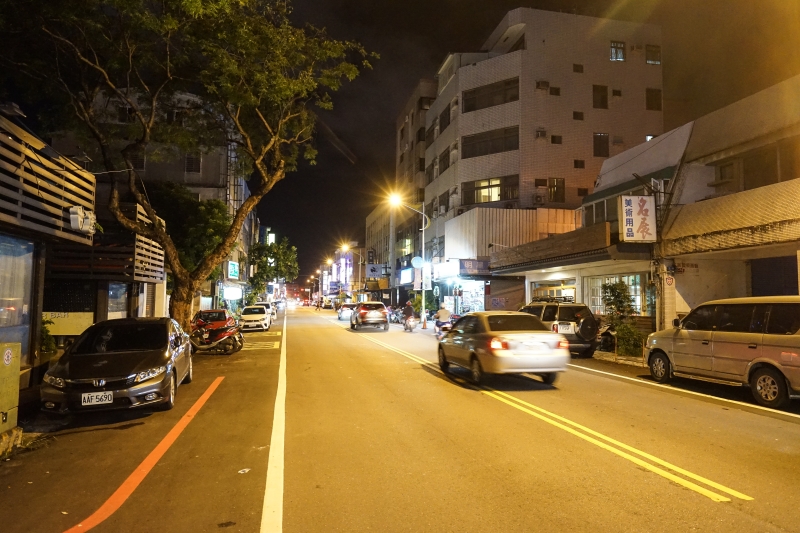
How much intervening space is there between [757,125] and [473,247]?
18.7 metres

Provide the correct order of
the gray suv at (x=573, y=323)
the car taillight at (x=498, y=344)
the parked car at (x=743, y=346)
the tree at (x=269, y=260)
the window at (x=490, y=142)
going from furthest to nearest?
the tree at (x=269, y=260) < the window at (x=490, y=142) < the gray suv at (x=573, y=323) < the car taillight at (x=498, y=344) < the parked car at (x=743, y=346)

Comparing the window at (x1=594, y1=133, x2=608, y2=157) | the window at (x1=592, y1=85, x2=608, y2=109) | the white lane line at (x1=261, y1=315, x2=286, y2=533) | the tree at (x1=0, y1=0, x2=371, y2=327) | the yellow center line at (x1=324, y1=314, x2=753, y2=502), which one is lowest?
the white lane line at (x1=261, y1=315, x2=286, y2=533)

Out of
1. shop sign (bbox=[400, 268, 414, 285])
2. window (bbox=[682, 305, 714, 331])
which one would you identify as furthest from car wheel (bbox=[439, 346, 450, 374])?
shop sign (bbox=[400, 268, 414, 285])

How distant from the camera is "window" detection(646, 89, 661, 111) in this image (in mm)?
39094

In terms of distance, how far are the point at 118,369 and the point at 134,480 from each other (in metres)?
3.20

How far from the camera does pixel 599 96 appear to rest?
38.5 meters

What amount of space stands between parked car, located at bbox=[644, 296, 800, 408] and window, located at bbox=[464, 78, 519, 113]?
97.4ft

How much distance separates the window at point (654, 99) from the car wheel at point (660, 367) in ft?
108

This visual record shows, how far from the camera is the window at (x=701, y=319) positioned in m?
10.7

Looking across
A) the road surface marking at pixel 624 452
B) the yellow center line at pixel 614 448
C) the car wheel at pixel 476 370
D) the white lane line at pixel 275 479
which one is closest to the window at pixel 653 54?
the car wheel at pixel 476 370

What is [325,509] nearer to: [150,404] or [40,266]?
[150,404]

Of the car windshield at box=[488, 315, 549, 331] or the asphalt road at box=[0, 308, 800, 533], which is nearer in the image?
the asphalt road at box=[0, 308, 800, 533]

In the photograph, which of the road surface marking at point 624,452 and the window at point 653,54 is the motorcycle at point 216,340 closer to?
the road surface marking at point 624,452

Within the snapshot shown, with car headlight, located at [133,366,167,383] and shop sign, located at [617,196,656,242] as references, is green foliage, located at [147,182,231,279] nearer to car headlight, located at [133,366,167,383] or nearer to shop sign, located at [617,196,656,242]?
shop sign, located at [617,196,656,242]
